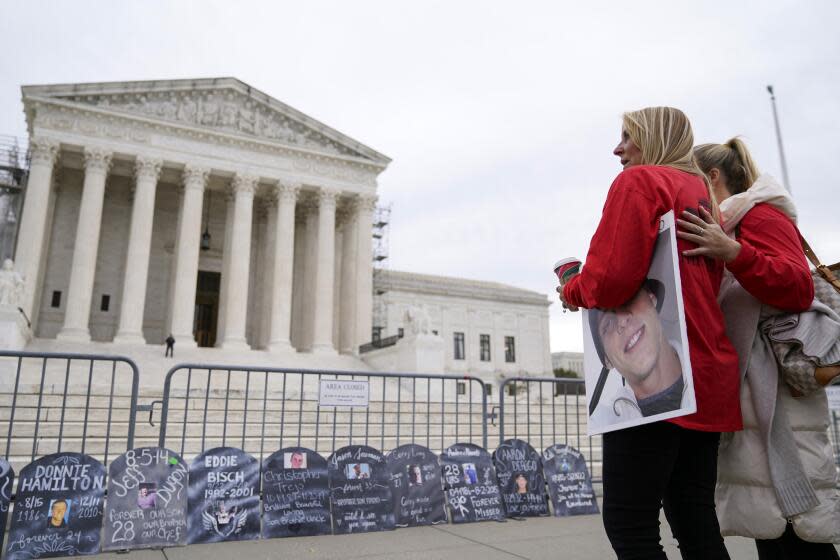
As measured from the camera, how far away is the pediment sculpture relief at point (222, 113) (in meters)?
27.4

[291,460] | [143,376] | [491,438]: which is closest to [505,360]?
[143,376]

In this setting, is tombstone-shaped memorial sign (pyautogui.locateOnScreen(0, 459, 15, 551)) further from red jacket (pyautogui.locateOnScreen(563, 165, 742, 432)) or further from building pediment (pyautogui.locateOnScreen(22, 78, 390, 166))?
building pediment (pyautogui.locateOnScreen(22, 78, 390, 166))

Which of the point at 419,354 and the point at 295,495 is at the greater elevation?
the point at 419,354

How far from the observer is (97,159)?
26344mm

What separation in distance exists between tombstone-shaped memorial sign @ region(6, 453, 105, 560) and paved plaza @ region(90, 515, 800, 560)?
30cm

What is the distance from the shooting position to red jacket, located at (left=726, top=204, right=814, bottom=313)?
2461 millimetres

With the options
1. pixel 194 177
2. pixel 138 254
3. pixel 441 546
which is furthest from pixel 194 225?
pixel 441 546

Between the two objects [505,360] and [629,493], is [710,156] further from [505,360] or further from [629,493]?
[505,360]

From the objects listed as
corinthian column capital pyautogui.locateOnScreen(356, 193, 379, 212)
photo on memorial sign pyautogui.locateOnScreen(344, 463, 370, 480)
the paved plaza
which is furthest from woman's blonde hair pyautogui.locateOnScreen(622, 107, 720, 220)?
corinthian column capital pyautogui.locateOnScreen(356, 193, 379, 212)

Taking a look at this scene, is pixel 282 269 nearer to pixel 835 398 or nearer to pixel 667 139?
pixel 835 398

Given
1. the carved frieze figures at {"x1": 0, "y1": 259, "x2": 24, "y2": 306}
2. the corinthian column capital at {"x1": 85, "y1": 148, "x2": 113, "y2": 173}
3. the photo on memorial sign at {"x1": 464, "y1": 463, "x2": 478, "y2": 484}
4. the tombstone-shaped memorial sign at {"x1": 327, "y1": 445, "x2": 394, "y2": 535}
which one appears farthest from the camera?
the corinthian column capital at {"x1": 85, "y1": 148, "x2": 113, "y2": 173}

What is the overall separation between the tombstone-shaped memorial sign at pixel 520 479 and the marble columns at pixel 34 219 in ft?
77.7

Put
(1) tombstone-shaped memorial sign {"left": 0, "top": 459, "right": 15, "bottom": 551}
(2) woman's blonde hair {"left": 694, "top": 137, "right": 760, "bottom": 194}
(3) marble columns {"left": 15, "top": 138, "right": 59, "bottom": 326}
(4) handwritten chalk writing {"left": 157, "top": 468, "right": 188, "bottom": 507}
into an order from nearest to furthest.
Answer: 1. (2) woman's blonde hair {"left": 694, "top": 137, "right": 760, "bottom": 194}
2. (1) tombstone-shaped memorial sign {"left": 0, "top": 459, "right": 15, "bottom": 551}
3. (4) handwritten chalk writing {"left": 157, "top": 468, "right": 188, "bottom": 507}
4. (3) marble columns {"left": 15, "top": 138, "right": 59, "bottom": 326}

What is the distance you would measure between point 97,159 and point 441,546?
87.5 feet
